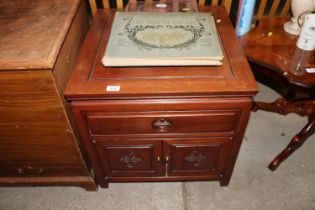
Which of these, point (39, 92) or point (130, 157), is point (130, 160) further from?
point (39, 92)

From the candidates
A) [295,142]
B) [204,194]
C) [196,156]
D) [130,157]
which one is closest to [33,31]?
[130,157]

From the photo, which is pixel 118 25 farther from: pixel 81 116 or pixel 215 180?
pixel 215 180

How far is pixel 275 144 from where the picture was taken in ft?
4.50

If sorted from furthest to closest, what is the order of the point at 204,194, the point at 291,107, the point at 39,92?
the point at 291,107
the point at 204,194
the point at 39,92

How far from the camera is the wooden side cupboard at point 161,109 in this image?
30.4 inches

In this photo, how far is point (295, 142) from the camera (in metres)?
1.22

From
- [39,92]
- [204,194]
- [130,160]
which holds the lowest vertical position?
[204,194]

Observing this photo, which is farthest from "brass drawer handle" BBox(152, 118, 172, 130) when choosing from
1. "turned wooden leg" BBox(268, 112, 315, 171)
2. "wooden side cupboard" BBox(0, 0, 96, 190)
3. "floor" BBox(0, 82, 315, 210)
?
"turned wooden leg" BBox(268, 112, 315, 171)

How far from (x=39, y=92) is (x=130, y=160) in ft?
1.36

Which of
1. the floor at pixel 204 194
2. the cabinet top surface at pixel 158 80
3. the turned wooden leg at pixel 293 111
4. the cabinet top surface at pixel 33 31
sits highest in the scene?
the cabinet top surface at pixel 33 31

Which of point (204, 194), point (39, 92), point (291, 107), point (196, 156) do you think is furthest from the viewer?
point (291, 107)

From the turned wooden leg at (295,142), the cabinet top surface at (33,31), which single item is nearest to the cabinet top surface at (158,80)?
the cabinet top surface at (33,31)

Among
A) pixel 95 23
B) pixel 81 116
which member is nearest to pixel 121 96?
pixel 81 116

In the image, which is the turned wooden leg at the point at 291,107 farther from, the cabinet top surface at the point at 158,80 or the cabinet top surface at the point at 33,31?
the cabinet top surface at the point at 33,31
